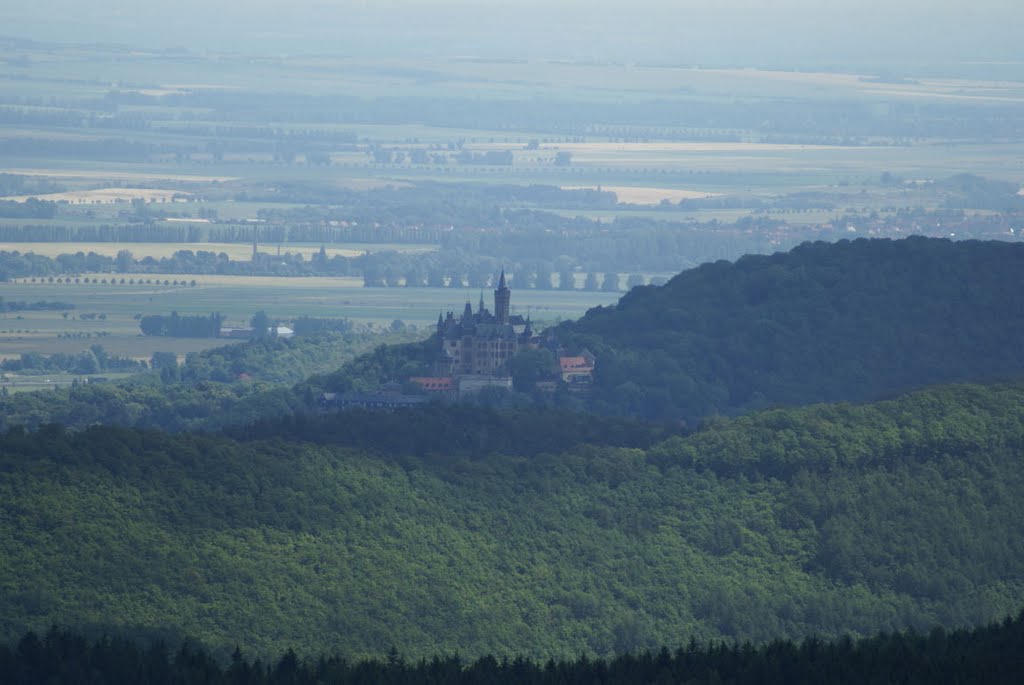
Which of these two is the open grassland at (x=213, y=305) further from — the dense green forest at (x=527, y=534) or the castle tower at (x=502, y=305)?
the dense green forest at (x=527, y=534)

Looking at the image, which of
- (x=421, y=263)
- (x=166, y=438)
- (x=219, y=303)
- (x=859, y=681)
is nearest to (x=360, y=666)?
(x=859, y=681)

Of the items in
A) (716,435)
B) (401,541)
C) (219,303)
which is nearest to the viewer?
(401,541)

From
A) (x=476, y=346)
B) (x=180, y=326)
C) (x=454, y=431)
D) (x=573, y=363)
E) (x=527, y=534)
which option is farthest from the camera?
(x=180, y=326)

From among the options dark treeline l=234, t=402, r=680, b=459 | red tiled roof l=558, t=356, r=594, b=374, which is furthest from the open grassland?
dark treeline l=234, t=402, r=680, b=459

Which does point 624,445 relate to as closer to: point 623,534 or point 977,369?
point 623,534

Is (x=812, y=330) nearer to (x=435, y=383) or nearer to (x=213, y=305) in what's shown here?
(x=435, y=383)

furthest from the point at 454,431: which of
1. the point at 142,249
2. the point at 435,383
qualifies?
the point at 142,249
